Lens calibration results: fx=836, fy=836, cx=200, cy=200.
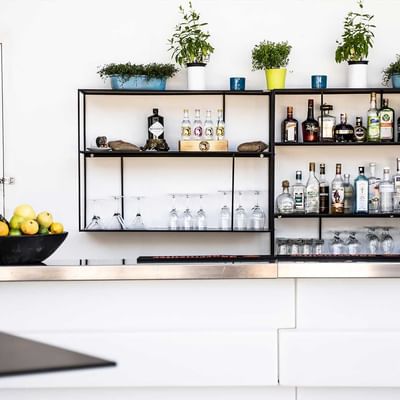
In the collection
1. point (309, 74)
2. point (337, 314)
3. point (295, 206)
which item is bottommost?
point (337, 314)

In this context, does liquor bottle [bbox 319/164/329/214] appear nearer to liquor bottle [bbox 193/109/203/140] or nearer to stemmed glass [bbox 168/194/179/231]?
liquor bottle [bbox 193/109/203/140]

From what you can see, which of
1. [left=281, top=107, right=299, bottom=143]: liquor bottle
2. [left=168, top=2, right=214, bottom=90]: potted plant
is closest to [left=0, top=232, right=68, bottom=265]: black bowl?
[left=168, top=2, right=214, bottom=90]: potted plant

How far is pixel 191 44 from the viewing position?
4973 mm

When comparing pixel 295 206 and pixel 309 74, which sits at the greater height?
pixel 309 74

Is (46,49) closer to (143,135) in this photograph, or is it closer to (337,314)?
(143,135)

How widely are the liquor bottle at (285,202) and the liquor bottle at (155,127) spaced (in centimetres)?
80

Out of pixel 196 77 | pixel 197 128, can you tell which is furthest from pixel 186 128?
pixel 196 77

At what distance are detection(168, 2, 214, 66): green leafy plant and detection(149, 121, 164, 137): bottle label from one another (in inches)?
15.4

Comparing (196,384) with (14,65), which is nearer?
→ (196,384)

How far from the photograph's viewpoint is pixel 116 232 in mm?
5141

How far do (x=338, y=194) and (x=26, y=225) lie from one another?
2.42 metres

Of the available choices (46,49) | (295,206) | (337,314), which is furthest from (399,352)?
(46,49)

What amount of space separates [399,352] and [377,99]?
2388 millimetres

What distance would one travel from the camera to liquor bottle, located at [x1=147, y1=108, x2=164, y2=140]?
5.04 m
